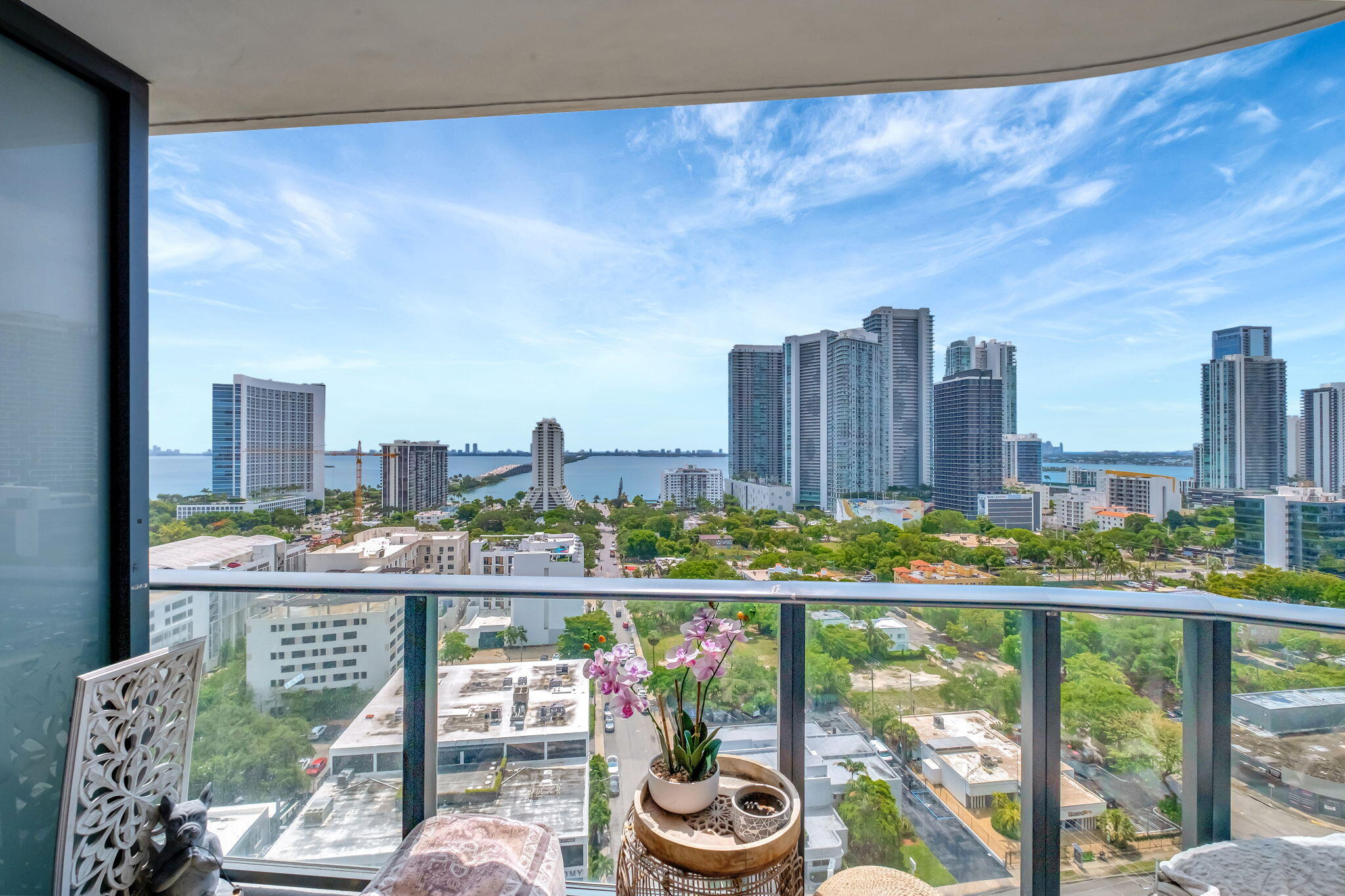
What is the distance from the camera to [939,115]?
14.4 feet

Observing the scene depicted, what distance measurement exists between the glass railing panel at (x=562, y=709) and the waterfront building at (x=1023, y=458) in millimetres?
5701

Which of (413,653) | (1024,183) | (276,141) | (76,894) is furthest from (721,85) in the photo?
(1024,183)

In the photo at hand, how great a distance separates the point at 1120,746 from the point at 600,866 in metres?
1.67

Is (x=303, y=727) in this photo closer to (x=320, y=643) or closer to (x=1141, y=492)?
(x=320, y=643)

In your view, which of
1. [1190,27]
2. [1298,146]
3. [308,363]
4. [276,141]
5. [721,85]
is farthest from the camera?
[308,363]

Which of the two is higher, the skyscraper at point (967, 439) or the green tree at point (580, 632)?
the skyscraper at point (967, 439)

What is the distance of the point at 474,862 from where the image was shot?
1206 mm

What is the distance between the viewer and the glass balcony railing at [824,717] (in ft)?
4.75

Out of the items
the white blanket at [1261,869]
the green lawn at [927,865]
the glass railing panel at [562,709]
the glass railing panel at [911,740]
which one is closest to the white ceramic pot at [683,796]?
the glass railing panel at [562,709]

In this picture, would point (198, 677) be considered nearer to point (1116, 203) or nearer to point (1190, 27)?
point (1190, 27)

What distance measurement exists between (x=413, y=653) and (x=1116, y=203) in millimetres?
7407

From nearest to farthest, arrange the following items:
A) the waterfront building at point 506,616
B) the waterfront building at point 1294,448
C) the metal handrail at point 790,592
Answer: the metal handrail at point 790,592 → the waterfront building at point 506,616 → the waterfront building at point 1294,448

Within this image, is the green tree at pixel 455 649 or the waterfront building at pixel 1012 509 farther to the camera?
the waterfront building at pixel 1012 509

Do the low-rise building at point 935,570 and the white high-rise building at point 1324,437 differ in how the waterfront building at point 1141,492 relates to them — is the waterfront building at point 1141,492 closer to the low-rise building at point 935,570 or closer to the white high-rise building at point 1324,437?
the white high-rise building at point 1324,437
